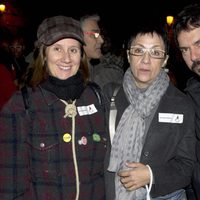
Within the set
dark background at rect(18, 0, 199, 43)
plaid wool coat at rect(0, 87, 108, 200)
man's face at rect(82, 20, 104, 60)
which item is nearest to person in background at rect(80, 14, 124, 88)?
man's face at rect(82, 20, 104, 60)

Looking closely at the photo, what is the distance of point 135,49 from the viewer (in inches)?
112

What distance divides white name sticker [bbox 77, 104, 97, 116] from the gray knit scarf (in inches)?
11.7

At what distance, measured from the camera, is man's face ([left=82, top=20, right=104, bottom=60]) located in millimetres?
4398

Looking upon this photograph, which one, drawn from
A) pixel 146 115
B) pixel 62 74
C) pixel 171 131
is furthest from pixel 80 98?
pixel 171 131

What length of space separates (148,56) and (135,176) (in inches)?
37.5

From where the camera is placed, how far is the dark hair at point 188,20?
9.38 ft

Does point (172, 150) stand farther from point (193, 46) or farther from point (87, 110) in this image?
point (193, 46)

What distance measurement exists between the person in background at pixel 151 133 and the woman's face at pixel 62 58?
1.79 feet

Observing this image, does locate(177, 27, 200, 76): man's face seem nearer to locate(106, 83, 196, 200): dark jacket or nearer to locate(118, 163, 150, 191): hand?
locate(106, 83, 196, 200): dark jacket

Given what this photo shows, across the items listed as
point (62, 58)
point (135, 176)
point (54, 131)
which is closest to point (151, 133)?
point (135, 176)

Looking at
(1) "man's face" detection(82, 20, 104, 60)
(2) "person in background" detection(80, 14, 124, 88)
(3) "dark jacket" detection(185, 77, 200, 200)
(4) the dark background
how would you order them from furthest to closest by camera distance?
(4) the dark background < (1) "man's face" detection(82, 20, 104, 60) < (2) "person in background" detection(80, 14, 124, 88) < (3) "dark jacket" detection(185, 77, 200, 200)

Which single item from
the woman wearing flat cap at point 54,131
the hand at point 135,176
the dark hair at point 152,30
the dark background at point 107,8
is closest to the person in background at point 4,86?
the woman wearing flat cap at point 54,131

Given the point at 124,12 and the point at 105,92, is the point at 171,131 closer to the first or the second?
the point at 105,92

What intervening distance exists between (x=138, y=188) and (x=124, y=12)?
22.8m
